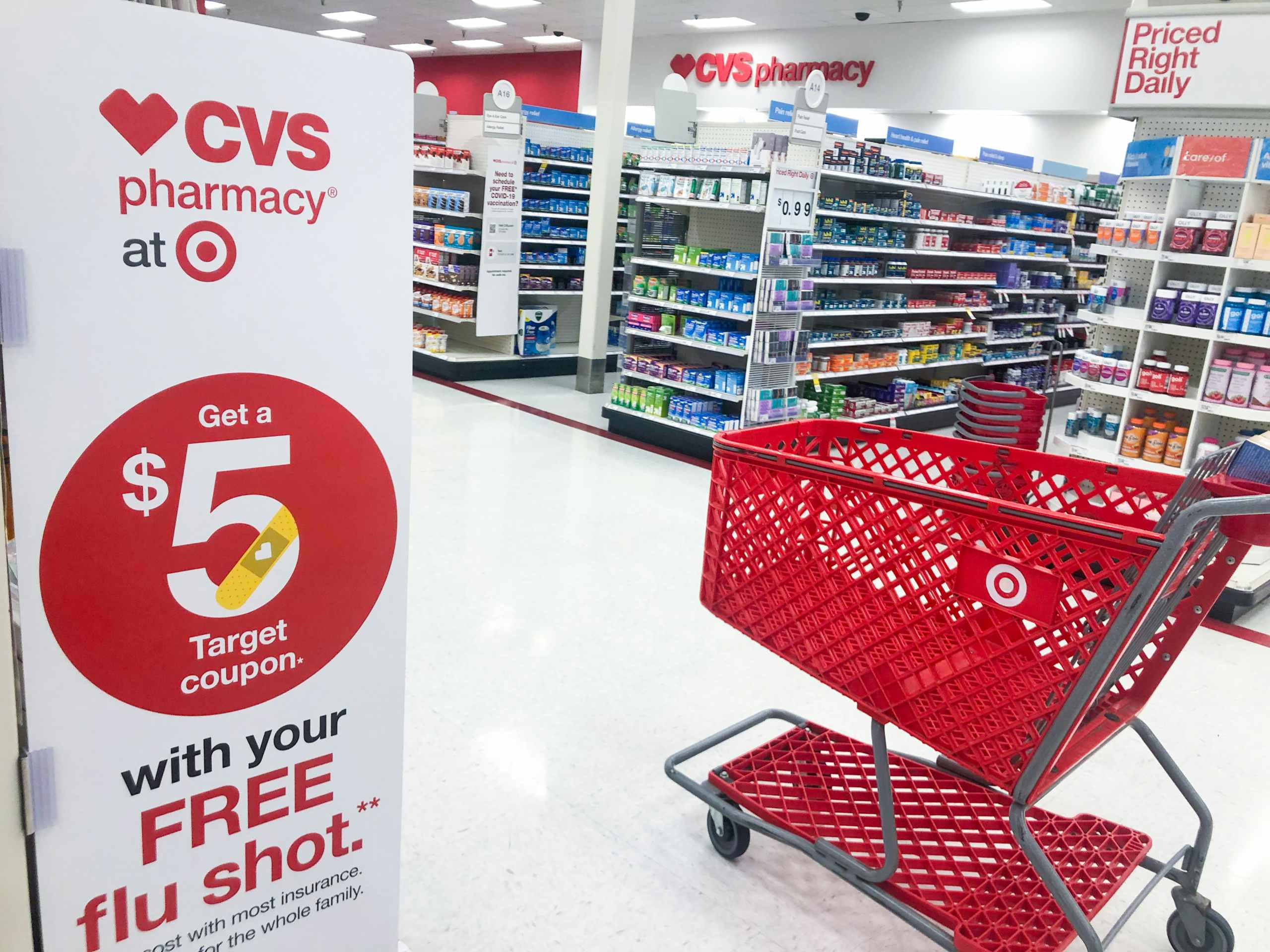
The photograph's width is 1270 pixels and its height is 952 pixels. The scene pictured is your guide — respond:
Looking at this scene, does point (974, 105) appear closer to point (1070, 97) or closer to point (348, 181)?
point (1070, 97)

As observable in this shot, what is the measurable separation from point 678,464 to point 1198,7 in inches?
152

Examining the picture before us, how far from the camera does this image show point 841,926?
2340mm

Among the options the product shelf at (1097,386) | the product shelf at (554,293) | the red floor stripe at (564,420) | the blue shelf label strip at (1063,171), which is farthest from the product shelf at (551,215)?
the product shelf at (1097,386)

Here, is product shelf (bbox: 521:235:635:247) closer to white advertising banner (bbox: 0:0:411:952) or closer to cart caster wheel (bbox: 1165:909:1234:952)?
cart caster wheel (bbox: 1165:909:1234:952)

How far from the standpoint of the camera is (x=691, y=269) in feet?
22.5

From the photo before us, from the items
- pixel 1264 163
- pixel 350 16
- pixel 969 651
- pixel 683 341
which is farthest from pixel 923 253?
pixel 350 16

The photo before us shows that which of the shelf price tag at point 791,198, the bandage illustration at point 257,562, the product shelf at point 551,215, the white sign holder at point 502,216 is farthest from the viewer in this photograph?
the product shelf at point 551,215

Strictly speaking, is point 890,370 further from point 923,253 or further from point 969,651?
point 969,651

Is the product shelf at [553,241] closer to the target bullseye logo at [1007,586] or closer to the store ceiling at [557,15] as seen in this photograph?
the store ceiling at [557,15]

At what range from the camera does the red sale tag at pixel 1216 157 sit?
4516mm

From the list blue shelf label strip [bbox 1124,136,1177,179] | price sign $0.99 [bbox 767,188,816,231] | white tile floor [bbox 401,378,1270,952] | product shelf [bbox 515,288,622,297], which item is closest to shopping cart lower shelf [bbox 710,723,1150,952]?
white tile floor [bbox 401,378,1270,952]

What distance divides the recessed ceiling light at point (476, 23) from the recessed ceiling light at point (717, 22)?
321cm

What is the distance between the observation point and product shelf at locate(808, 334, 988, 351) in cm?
724

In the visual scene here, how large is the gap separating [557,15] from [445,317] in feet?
24.7
